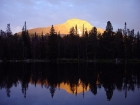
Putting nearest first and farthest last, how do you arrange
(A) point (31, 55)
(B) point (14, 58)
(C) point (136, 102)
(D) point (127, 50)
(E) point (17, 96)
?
(C) point (136, 102) < (E) point (17, 96) < (D) point (127, 50) < (B) point (14, 58) < (A) point (31, 55)

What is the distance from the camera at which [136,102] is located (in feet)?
38.9

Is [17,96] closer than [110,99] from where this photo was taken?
No

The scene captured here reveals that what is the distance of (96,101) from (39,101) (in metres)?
3.49

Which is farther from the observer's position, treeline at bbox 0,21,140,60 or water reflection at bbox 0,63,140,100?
treeline at bbox 0,21,140,60

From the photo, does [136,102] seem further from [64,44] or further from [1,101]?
[64,44]

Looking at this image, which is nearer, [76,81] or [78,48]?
[76,81]

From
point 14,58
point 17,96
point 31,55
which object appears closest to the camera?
point 17,96

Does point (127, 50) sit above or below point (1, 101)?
above

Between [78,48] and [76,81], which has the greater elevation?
[78,48]

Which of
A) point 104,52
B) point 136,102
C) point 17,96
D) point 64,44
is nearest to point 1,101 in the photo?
point 17,96

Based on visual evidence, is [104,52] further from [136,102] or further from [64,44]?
[136,102]

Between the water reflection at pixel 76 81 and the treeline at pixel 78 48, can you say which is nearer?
the water reflection at pixel 76 81

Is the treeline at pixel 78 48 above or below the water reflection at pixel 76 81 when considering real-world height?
above

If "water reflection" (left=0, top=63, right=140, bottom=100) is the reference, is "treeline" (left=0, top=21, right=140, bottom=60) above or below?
above
